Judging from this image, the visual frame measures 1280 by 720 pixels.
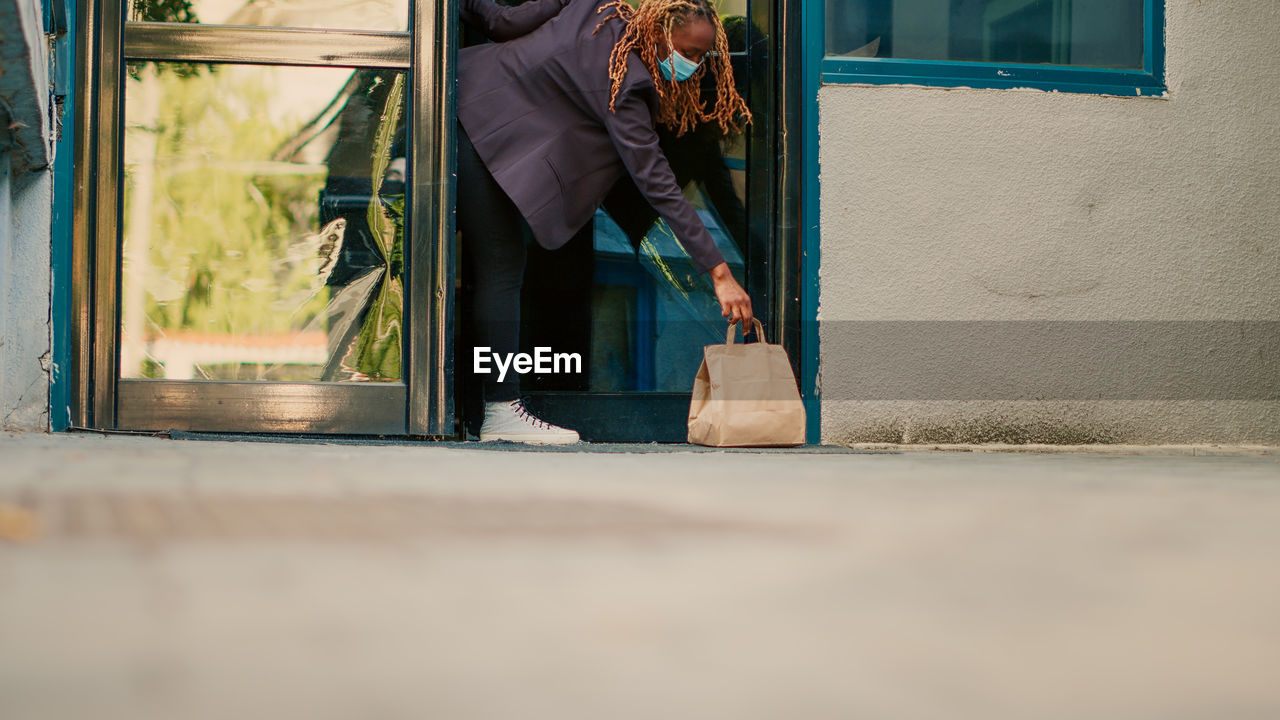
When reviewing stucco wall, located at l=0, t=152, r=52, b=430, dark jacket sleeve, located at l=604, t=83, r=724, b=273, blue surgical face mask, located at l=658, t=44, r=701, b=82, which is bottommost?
stucco wall, located at l=0, t=152, r=52, b=430

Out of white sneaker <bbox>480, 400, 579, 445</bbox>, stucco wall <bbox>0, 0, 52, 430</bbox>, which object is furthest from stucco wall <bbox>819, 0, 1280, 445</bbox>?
stucco wall <bbox>0, 0, 52, 430</bbox>

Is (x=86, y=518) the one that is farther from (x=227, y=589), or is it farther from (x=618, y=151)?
(x=618, y=151)

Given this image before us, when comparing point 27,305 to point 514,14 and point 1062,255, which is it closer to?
point 514,14

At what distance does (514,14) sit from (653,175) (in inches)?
28.1

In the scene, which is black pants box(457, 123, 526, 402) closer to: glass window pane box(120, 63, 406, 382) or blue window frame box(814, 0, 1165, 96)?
glass window pane box(120, 63, 406, 382)

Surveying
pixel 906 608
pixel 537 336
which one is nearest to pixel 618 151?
pixel 537 336

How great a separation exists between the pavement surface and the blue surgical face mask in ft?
5.87

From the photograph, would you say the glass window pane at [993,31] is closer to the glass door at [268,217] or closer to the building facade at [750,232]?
the building facade at [750,232]

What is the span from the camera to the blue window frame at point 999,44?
3137mm

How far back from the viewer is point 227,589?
68 cm

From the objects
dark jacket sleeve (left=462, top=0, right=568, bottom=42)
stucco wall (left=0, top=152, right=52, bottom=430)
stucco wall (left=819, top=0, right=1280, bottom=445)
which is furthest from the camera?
stucco wall (left=819, top=0, right=1280, bottom=445)

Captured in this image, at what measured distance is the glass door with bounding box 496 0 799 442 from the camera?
319 cm

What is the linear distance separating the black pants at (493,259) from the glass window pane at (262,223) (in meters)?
0.20

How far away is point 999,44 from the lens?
3.23 metres
